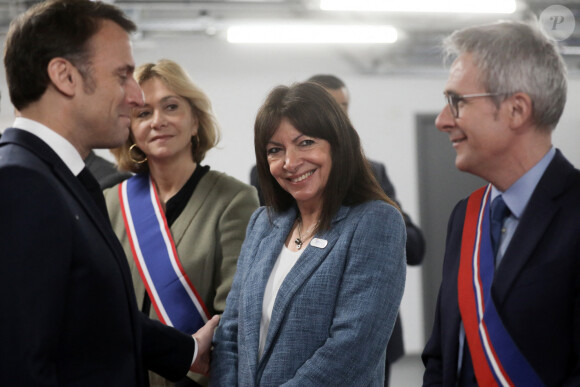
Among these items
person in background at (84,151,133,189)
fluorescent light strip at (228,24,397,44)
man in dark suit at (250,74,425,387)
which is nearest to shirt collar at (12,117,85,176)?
person in background at (84,151,133,189)

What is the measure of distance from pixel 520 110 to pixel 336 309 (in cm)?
67

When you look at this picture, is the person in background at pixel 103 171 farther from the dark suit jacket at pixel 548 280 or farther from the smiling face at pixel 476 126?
the dark suit jacket at pixel 548 280

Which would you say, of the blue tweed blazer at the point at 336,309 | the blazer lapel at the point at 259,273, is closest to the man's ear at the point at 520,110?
the blue tweed blazer at the point at 336,309

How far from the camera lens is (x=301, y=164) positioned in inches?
76.5

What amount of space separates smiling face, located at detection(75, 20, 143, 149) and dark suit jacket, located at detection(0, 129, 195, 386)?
0.46 ft

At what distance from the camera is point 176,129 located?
2.39 m

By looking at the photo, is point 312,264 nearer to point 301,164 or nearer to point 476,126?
point 301,164

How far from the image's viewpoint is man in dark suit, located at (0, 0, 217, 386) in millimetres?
1255

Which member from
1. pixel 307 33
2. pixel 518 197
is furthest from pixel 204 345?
pixel 307 33

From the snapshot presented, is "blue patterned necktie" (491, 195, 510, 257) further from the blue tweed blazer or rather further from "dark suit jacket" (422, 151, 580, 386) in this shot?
the blue tweed blazer

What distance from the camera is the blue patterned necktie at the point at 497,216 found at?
1.52m

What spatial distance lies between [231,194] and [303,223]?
359 millimetres

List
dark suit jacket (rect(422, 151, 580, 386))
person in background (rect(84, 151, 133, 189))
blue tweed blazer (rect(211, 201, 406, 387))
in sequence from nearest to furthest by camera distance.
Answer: dark suit jacket (rect(422, 151, 580, 386))
blue tweed blazer (rect(211, 201, 406, 387))
person in background (rect(84, 151, 133, 189))

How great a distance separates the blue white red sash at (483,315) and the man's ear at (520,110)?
196mm
